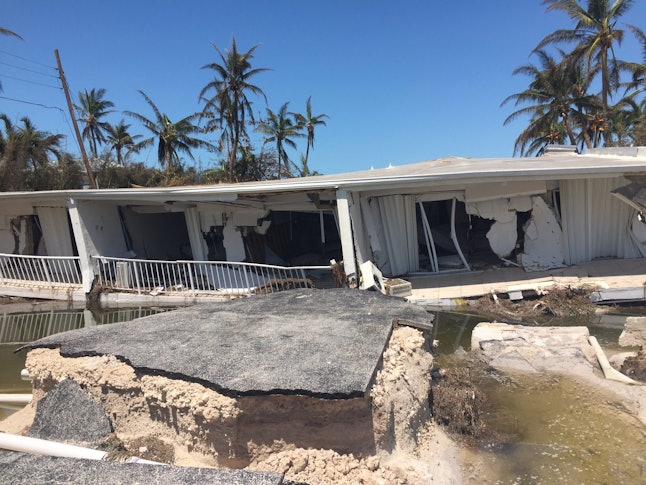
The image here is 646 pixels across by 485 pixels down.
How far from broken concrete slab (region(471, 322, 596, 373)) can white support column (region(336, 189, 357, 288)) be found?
3543mm

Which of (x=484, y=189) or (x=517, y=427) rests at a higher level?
(x=484, y=189)

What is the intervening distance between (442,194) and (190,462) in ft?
28.4

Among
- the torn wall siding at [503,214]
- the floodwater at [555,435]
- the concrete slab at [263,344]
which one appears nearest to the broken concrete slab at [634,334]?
the floodwater at [555,435]

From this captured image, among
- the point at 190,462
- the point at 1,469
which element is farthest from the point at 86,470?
the point at 190,462

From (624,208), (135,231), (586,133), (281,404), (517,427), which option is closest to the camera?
(281,404)

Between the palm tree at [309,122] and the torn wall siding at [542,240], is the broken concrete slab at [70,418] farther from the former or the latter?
the palm tree at [309,122]

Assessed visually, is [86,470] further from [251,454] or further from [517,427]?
[517,427]

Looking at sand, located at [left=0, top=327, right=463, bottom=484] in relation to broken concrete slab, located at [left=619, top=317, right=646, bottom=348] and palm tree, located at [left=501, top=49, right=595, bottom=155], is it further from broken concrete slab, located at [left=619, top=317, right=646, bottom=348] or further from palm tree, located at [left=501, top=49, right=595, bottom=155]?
palm tree, located at [left=501, top=49, right=595, bottom=155]

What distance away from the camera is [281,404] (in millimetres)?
3232

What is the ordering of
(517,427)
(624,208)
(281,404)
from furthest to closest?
(624,208), (517,427), (281,404)

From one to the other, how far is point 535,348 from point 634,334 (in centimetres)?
197

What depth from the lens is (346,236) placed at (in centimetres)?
909

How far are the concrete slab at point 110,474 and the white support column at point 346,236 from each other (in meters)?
7.09

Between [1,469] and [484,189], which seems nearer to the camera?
[1,469]
